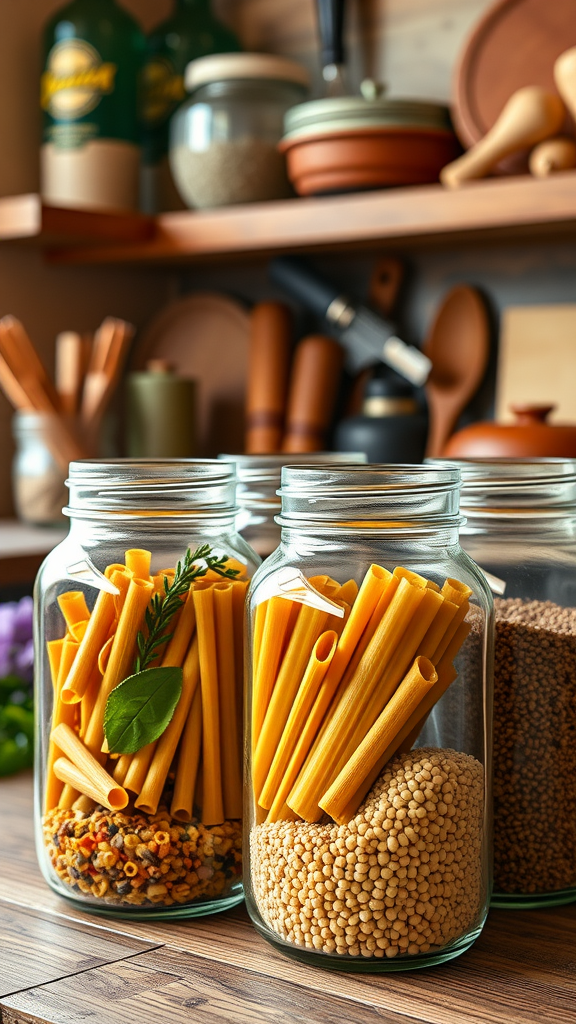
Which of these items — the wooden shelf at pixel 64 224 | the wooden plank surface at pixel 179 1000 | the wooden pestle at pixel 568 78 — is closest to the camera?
the wooden plank surface at pixel 179 1000

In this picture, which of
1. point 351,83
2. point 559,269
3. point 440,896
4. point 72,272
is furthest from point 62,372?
point 440,896

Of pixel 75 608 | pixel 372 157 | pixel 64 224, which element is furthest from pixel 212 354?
pixel 75 608

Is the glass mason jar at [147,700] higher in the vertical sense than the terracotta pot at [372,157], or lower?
lower

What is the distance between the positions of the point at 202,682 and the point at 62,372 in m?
1.08

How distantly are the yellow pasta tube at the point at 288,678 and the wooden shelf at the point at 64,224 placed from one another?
104 centimetres

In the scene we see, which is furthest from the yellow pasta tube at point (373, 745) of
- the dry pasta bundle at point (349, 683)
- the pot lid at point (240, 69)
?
the pot lid at point (240, 69)

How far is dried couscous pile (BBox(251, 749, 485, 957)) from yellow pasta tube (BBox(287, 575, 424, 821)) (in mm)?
22

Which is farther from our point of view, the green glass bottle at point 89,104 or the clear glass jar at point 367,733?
the green glass bottle at point 89,104

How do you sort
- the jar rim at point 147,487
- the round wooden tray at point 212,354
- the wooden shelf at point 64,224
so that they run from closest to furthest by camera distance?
1. the jar rim at point 147,487
2. the wooden shelf at point 64,224
3. the round wooden tray at point 212,354

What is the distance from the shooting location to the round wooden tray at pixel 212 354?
5.55 feet

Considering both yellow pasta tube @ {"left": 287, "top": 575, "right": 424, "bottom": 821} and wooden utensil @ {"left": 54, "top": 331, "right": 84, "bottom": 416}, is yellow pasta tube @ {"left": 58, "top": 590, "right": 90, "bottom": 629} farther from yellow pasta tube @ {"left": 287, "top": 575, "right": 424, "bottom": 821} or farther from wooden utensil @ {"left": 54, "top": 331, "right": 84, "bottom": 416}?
wooden utensil @ {"left": 54, "top": 331, "right": 84, "bottom": 416}

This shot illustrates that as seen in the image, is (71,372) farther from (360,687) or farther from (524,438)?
(360,687)

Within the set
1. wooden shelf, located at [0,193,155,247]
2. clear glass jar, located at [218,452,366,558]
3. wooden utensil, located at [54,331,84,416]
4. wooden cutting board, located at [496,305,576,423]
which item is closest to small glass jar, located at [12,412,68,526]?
wooden utensil, located at [54,331,84,416]

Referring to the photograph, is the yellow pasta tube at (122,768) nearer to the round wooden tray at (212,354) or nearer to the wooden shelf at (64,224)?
the wooden shelf at (64,224)
